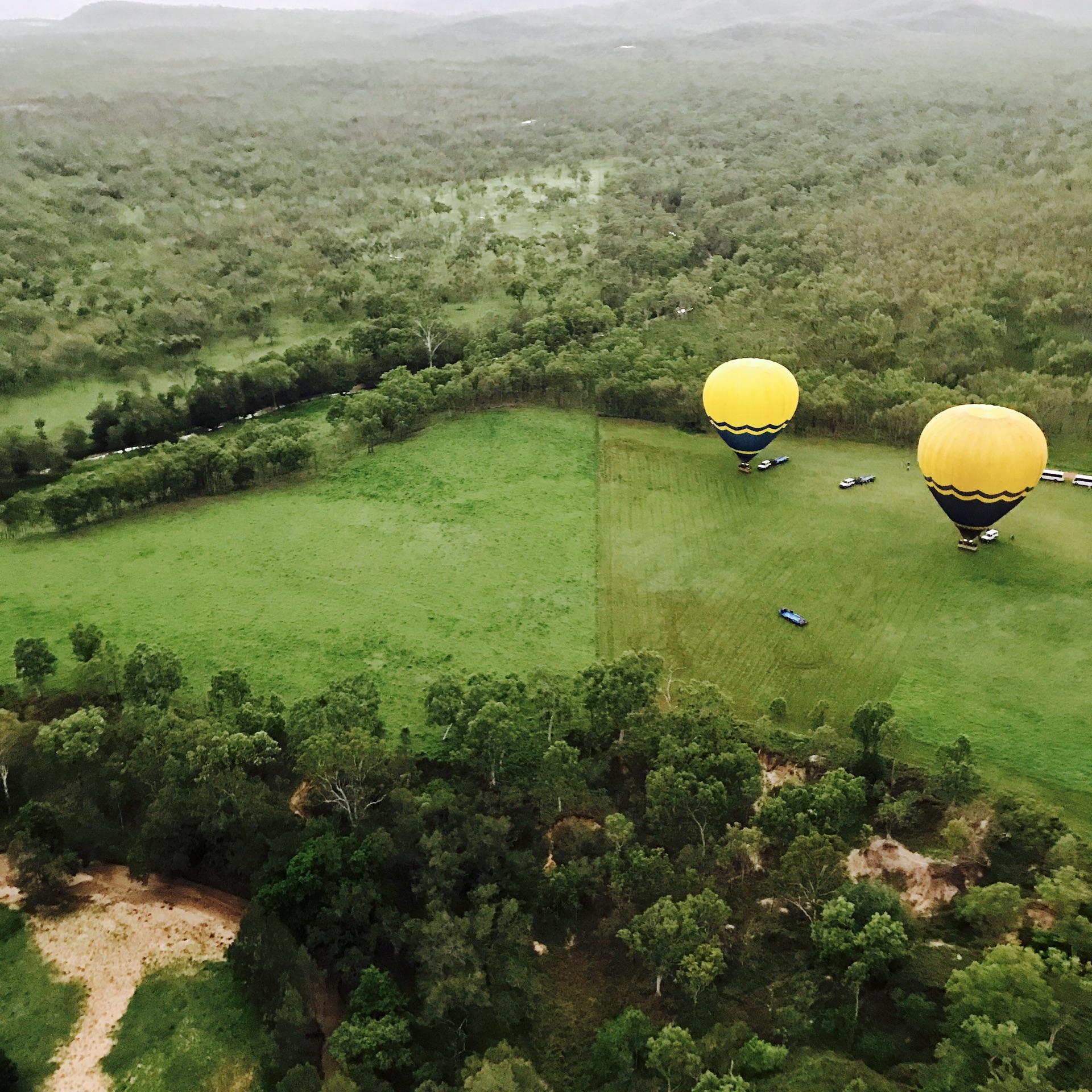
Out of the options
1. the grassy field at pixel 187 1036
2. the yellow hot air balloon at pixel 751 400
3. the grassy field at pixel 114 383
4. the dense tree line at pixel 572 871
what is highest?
the yellow hot air balloon at pixel 751 400

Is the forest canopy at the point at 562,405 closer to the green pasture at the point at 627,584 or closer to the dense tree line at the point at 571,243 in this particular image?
the dense tree line at the point at 571,243

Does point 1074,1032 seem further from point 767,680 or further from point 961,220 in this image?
point 961,220

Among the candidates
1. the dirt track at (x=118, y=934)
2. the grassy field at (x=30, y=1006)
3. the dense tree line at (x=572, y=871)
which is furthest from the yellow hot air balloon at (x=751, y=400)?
the grassy field at (x=30, y=1006)

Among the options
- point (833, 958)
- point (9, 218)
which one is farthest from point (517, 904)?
point (9, 218)

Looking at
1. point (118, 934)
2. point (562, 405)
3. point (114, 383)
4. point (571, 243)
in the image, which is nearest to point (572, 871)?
point (118, 934)

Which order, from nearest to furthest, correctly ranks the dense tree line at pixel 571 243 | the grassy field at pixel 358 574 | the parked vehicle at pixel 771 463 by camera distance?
1. the grassy field at pixel 358 574
2. the parked vehicle at pixel 771 463
3. the dense tree line at pixel 571 243

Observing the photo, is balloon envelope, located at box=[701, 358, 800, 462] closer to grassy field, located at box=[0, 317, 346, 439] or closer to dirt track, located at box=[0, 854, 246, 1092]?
dirt track, located at box=[0, 854, 246, 1092]

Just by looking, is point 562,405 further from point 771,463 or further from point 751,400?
point 751,400
